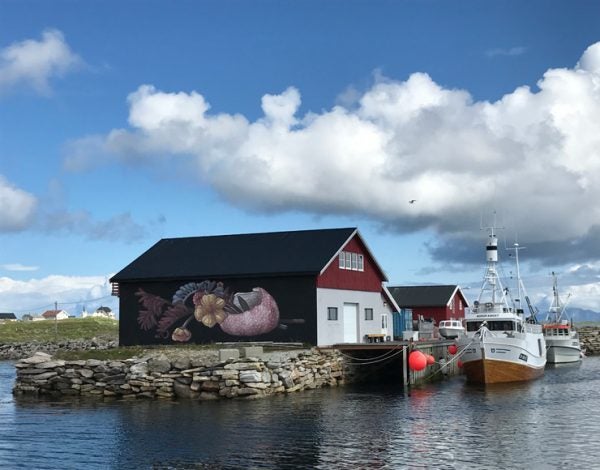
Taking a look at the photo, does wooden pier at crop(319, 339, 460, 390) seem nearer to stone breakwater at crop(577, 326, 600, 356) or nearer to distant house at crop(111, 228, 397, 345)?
distant house at crop(111, 228, 397, 345)

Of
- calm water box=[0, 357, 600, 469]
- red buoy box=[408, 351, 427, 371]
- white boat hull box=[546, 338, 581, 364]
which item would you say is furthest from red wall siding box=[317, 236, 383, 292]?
white boat hull box=[546, 338, 581, 364]

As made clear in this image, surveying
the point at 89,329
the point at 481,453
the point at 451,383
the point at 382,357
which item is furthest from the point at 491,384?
the point at 89,329

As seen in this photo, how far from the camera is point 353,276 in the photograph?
4912cm

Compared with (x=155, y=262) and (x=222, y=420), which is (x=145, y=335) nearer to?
(x=155, y=262)

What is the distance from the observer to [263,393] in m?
34.8

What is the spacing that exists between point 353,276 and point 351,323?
3.08m

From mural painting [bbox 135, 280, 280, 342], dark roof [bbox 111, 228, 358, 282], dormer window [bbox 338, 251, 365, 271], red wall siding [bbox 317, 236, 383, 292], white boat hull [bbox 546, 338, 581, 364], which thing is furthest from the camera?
white boat hull [bbox 546, 338, 581, 364]

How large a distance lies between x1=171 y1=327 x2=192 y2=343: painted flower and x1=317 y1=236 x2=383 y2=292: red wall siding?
9073mm

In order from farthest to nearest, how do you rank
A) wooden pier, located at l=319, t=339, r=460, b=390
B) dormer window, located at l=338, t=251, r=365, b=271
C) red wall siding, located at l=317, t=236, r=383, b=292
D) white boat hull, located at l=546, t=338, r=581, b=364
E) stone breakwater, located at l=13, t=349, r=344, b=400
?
1. white boat hull, located at l=546, t=338, r=581, b=364
2. dormer window, located at l=338, t=251, r=365, b=271
3. red wall siding, located at l=317, t=236, r=383, b=292
4. wooden pier, located at l=319, t=339, r=460, b=390
5. stone breakwater, located at l=13, t=349, r=344, b=400

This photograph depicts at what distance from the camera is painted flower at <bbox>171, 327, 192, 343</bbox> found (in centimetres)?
4675

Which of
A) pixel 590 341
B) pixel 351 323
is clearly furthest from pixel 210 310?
pixel 590 341

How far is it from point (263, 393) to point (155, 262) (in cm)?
1839

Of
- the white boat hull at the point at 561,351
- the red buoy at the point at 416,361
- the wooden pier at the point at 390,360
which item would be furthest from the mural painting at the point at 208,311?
the white boat hull at the point at 561,351

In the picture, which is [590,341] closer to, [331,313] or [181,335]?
[331,313]
